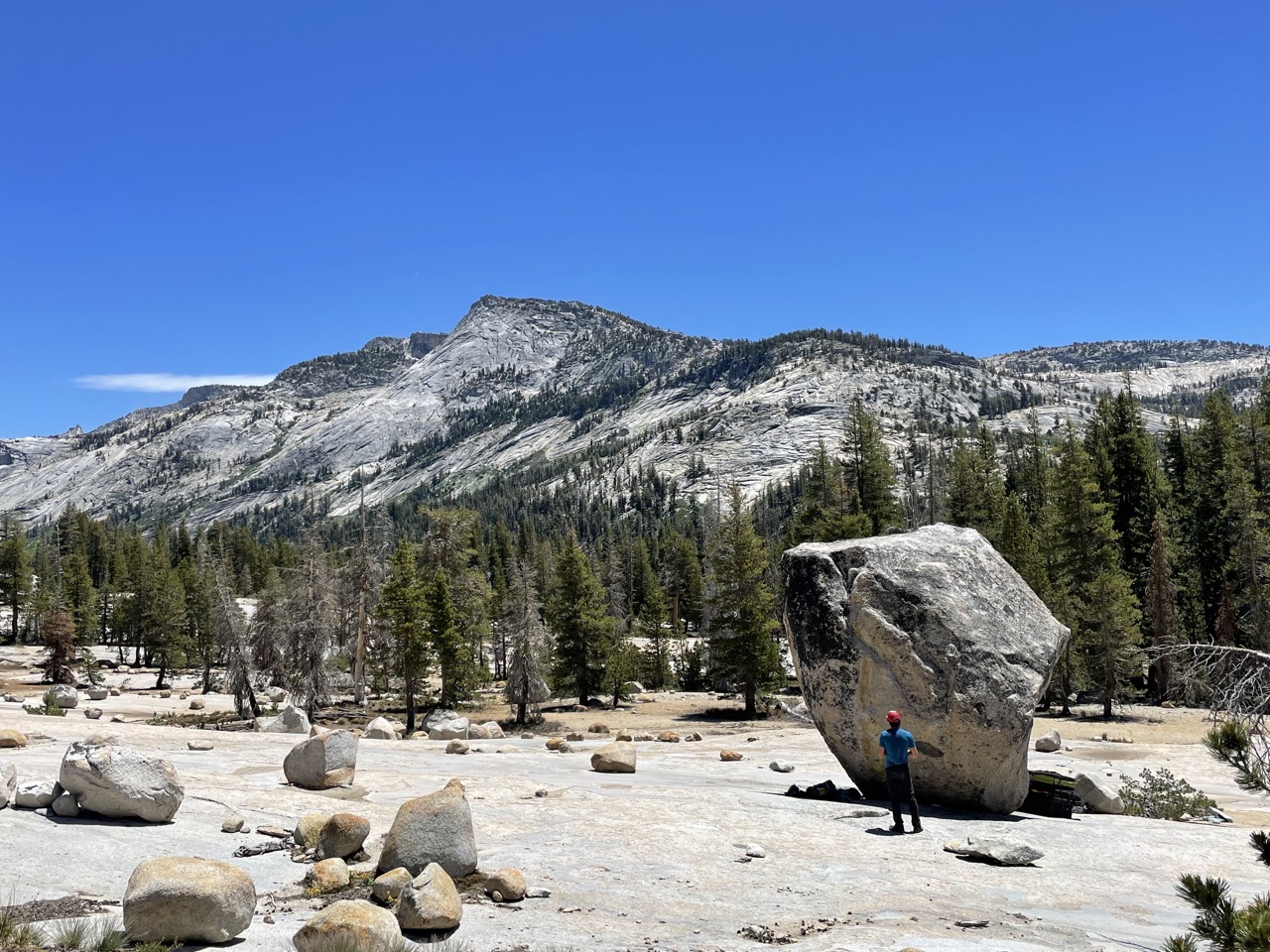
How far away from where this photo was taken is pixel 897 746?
1344 centimetres

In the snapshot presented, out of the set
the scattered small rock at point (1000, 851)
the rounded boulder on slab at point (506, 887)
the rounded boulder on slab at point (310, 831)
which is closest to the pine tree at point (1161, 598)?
the scattered small rock at point (1000, 851)

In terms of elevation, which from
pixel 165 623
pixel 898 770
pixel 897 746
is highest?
pixel 165 623

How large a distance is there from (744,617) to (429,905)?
34.1 meters

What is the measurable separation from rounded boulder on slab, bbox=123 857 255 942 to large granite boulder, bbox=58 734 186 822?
4.01 meters

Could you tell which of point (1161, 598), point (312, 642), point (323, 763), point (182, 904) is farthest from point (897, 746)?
point (1161, 598)

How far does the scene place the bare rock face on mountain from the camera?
49.6ft

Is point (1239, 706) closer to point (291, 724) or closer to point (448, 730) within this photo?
point (291, 724)

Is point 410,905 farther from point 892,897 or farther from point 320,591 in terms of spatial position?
point 320,591

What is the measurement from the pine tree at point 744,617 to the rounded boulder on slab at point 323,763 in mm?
27280

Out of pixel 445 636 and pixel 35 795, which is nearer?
pixel 35 795

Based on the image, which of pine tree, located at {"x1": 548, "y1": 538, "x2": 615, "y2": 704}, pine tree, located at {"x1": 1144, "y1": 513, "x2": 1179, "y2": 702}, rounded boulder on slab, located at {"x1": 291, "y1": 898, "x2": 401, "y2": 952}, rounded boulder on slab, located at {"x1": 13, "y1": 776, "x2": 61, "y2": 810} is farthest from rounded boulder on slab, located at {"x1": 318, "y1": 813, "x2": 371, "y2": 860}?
pine tree, located at {"x1": 1144, "y1": 513, "x2": 1179, "y2": 702}

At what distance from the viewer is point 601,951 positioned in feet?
26.8

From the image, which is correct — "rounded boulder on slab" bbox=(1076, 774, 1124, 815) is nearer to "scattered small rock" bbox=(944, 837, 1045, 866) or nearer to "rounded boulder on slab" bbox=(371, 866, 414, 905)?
"scattered small rock" bbox=(944, 837, 1045, 866)

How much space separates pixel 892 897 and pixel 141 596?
2958 inches
